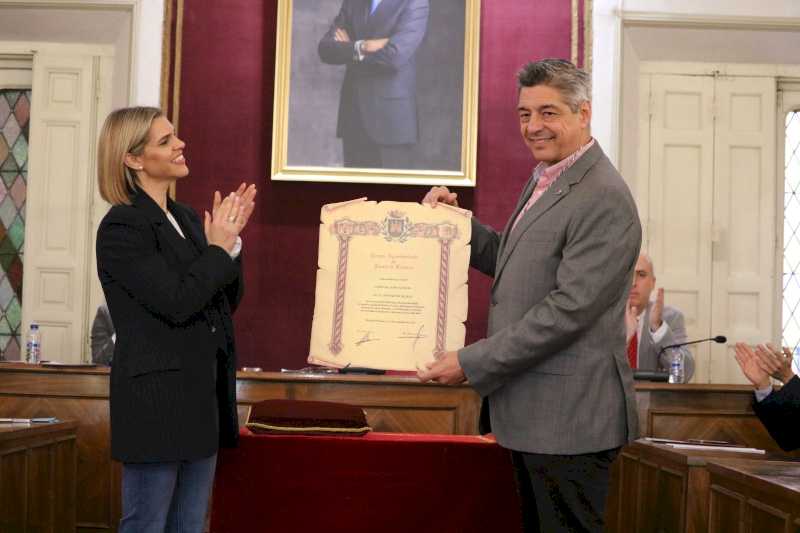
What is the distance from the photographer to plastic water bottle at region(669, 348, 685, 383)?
17.1ft

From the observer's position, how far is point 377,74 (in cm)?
649

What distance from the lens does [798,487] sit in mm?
2295

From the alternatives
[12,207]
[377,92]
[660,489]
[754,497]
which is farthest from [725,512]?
[12,207]

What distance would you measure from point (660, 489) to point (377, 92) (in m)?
3.53

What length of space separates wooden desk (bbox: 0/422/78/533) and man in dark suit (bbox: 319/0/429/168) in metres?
2.81

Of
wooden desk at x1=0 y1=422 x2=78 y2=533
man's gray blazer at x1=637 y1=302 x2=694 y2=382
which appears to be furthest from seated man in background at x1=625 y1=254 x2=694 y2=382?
wooden desk at x1=0 y1=422 x2=78 y2=533

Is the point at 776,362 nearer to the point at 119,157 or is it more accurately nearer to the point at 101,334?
the point at 119,157

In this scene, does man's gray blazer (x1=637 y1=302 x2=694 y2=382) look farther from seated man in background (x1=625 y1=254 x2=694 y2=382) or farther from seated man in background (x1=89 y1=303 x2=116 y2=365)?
seated man in background (x1=89 y1=303 x2=116 y2=365)

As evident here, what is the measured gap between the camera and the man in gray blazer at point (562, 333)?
2.28m

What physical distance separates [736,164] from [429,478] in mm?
4514

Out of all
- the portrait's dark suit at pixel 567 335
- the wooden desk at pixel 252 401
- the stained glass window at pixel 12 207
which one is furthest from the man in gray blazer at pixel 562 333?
the stained glass window at pixel 12 207

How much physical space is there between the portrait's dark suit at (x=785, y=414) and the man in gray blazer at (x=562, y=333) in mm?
1528

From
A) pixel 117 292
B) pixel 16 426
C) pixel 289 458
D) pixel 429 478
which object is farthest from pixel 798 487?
pixel 16 426

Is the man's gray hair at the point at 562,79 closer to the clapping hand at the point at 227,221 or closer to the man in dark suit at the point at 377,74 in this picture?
the clapping hand at the point at 227,221
